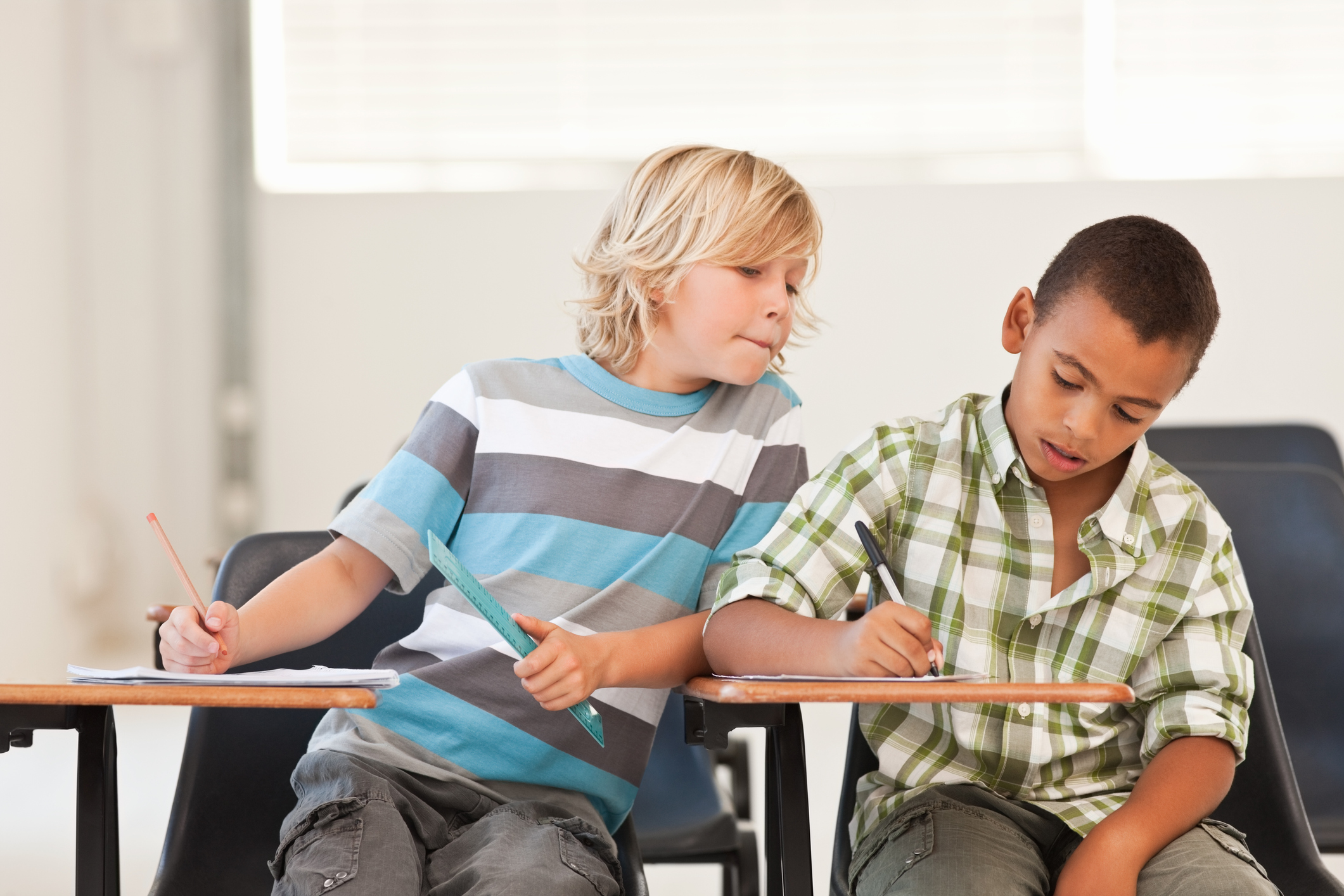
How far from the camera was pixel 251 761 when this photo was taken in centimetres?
141

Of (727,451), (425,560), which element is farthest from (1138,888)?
(425,560)

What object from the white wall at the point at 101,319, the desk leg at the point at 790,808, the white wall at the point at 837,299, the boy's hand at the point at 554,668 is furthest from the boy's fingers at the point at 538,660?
the white wall at the point at 837,299

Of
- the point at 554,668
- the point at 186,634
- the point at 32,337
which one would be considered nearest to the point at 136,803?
the point at 32,337

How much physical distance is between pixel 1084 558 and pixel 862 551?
0.23 meters

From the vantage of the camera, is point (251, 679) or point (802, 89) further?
point (802, 89)

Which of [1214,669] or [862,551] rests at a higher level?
[862,551]

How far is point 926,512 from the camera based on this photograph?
4.33 ft

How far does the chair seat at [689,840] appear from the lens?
63.5 inches

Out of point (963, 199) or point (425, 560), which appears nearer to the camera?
point (425, 560)

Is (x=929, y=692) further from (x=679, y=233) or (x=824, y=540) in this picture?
(x=679, y=233)

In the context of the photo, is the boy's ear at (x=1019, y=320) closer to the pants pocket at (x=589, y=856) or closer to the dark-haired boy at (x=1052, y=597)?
the dark-haired boy at (x=1052, y=597)

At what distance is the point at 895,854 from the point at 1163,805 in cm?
25

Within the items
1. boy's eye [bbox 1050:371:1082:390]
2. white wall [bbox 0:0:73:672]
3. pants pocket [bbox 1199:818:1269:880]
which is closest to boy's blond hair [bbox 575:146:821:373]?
boy's eye [bbox 1050:371:1082:390]

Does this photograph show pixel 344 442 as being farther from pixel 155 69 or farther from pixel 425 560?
pixel 425 560
